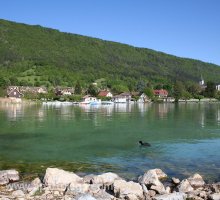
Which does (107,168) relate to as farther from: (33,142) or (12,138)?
(12,138)

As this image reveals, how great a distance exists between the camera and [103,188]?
16312 mm

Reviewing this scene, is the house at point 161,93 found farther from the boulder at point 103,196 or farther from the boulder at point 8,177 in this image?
the boulder at point 103,196

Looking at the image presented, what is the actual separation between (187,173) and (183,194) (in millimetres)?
5280

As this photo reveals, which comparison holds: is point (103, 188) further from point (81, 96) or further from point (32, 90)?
point (32, 90)

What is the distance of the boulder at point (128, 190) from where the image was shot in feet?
49.6

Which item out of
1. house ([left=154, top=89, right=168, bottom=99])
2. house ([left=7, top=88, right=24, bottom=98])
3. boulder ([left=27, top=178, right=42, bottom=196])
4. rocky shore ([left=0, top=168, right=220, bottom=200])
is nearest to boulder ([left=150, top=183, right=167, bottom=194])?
rocky shore ([left=0, top=168, right=220, bottom=200])

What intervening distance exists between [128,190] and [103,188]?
1.44 m

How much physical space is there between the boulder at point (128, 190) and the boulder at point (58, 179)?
206cm

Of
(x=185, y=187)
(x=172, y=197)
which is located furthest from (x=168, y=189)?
(x=172, y=197)

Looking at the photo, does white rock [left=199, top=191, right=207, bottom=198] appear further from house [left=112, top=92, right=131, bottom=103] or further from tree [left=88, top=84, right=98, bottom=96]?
tree [left=88, top=84, right=98, bottom=96]

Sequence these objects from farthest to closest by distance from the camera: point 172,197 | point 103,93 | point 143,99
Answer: point 103,93 < point 143,99 < point 172,197

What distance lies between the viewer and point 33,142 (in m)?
32.1

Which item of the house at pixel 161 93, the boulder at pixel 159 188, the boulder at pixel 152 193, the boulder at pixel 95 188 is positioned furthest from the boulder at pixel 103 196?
the house at pixel 161 93

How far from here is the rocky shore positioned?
49.2 feet
